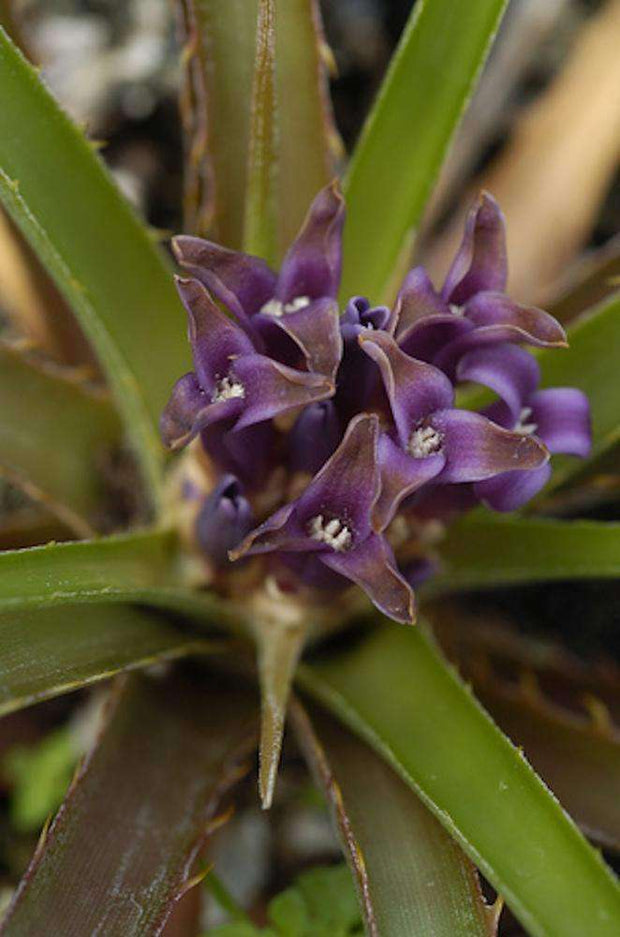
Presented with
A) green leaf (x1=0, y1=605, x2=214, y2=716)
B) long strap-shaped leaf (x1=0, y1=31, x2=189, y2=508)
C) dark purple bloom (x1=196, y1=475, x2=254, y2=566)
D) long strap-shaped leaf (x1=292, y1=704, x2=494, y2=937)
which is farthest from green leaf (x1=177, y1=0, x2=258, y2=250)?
long strap-shaped leaf (x1=292, y1=704, x2=494, y2=937)

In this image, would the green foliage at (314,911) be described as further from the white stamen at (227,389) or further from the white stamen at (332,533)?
the white stamen at (227,389)

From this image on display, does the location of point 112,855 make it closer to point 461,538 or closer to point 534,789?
point 534,789

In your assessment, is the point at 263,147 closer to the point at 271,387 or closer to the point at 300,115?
the point at 300,115

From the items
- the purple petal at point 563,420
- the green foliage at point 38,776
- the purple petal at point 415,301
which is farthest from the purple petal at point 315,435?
the green foliage at point 38,776

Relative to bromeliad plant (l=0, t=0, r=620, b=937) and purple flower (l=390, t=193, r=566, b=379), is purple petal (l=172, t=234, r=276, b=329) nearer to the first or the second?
bromeliad plant (l=0, t=0, r=620, b=937)

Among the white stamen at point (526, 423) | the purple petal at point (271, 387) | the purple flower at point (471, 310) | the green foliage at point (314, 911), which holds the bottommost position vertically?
the green foliage at point (314, 911)

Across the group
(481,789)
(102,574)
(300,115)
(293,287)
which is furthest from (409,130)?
(481,789)
